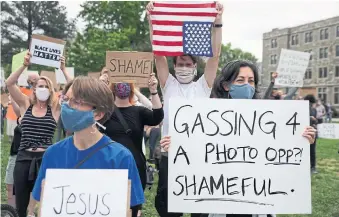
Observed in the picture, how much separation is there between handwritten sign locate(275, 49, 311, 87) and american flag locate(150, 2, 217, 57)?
234 inches

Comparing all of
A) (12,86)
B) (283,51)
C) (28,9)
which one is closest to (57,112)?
(12,86)

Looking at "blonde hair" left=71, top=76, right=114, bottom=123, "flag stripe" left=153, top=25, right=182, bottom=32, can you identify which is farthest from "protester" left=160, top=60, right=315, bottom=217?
"flag stripe" left=153, top=25, right=182, bottom=32

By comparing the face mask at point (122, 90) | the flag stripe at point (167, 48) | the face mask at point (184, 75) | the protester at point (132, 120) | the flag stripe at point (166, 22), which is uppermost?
the flag stripe at point (166, 22)

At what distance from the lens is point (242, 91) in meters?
3.00

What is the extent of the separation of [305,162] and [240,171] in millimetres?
411

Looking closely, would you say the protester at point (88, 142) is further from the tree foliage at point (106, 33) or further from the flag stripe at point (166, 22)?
the tree foliage at point (106, 33)

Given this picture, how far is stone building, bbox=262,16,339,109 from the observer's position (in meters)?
68.9

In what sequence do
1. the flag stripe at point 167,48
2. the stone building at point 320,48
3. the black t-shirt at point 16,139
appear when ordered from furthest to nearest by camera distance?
1. the stone building at point 320,48
2. the black t-shirt at point 16,139
3. the flag stripe at point 167,48

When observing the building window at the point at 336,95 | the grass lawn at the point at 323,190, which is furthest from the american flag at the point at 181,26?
the building window at the point at 336,95

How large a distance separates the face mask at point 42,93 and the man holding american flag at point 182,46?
4.10 ft

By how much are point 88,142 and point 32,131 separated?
218 cm

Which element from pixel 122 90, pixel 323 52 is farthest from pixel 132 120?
pixel 323 52

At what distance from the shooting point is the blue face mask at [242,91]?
118 inches

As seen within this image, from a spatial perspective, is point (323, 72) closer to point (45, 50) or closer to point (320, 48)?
point (320, 48)
